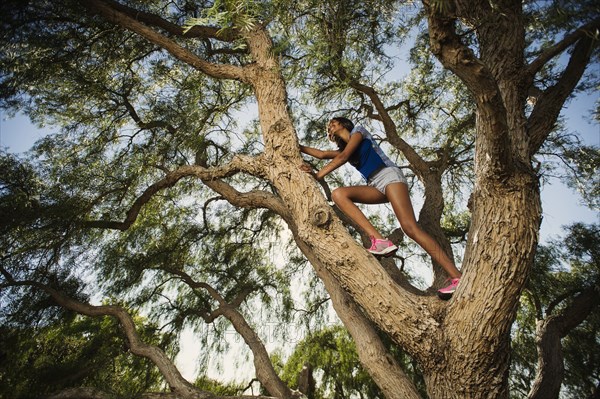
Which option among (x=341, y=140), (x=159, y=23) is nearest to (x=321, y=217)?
(x=341, y=140)

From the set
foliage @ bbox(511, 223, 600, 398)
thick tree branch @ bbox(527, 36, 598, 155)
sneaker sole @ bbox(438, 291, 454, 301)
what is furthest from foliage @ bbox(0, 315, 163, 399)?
foliage @ bbox(511, 223, 600, 398)

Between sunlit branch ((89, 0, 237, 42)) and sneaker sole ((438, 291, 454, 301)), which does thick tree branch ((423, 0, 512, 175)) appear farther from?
sunlit branch ((89, 0, 237, 42))

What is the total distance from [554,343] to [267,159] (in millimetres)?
3955

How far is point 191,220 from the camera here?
15.9ft

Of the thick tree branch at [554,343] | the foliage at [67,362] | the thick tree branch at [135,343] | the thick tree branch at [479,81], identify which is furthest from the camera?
the thick tree branch at [554,343]

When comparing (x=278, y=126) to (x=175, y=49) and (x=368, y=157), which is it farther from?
(x=175, y=49)

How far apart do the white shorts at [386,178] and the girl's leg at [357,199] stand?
0.05 meters

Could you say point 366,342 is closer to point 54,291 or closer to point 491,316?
point 491,316

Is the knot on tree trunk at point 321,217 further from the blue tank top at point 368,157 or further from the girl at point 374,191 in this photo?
the blue tank top at point 368,157

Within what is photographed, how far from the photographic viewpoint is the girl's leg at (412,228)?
188 centimetres

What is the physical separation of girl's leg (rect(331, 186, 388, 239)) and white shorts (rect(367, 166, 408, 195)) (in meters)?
0.05

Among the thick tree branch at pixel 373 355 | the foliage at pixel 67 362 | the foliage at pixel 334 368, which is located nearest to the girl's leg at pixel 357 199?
the thick tree branch at pixel 373 355

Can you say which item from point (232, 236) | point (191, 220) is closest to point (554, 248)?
point (232, 236)

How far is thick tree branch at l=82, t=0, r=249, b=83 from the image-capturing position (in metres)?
2.57
